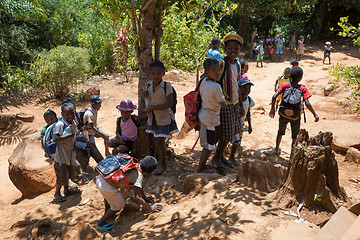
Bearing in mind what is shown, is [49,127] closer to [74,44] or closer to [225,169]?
[225,169]

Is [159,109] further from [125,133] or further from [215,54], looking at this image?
[215,54]

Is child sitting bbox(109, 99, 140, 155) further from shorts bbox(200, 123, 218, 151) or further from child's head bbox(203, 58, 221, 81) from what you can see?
child's head bbox(203, 58, 221, 81)

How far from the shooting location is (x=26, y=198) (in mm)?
5012

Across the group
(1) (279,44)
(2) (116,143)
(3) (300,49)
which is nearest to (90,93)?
(2) (116,143)

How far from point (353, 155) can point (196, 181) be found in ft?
11.2

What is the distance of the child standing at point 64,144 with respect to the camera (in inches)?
163

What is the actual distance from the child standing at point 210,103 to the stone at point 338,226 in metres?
1.88

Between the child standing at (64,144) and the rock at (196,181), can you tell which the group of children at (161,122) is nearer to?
the child standing at (64,144)

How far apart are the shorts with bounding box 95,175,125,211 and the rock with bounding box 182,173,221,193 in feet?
3.03

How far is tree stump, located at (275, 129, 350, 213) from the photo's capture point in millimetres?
2941

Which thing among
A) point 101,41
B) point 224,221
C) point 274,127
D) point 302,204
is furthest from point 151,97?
point 101,41

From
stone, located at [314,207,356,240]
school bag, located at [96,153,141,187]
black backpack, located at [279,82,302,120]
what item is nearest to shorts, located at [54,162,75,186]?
school bag, located at [96,153,141,187]

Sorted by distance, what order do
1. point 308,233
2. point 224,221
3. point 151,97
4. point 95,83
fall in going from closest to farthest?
point 308,233 < point 224,221 < point 151,97 < point 95,83

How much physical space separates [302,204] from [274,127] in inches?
185
